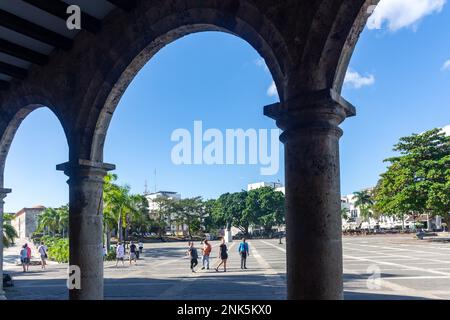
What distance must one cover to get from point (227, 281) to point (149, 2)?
34.1 ft

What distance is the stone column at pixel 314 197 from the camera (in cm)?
332

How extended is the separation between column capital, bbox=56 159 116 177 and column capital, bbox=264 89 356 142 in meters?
3.29

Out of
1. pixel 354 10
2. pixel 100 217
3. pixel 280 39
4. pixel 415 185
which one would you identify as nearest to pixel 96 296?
pixel 100 217

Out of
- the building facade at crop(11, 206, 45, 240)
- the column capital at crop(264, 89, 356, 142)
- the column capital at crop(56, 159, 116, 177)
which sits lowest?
the building facade at crop(11, 206, 45, 240)

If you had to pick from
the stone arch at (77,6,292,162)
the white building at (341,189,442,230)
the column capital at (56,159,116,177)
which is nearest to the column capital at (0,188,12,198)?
the column capital at (56,159,116,177)

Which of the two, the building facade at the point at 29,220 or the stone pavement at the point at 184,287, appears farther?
the building facade at the point at 29,220

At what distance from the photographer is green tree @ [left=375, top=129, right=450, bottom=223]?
35.0 metres

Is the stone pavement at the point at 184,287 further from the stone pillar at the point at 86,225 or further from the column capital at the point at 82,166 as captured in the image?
the column capital at the point at 82,166

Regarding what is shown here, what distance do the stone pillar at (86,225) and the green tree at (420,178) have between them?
3396cm

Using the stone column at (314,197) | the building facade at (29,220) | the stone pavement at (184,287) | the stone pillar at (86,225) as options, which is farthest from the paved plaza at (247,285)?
the building facade at (29,220)

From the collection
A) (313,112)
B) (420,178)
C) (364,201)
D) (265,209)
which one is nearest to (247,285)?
(313,112)

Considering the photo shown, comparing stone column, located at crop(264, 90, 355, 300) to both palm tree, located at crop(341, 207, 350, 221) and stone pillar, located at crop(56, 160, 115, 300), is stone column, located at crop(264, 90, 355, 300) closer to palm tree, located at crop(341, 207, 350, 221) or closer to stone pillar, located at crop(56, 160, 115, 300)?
stone pillar, located at crop(56, 160, 115, 300)

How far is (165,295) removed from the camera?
11062 millimetres
